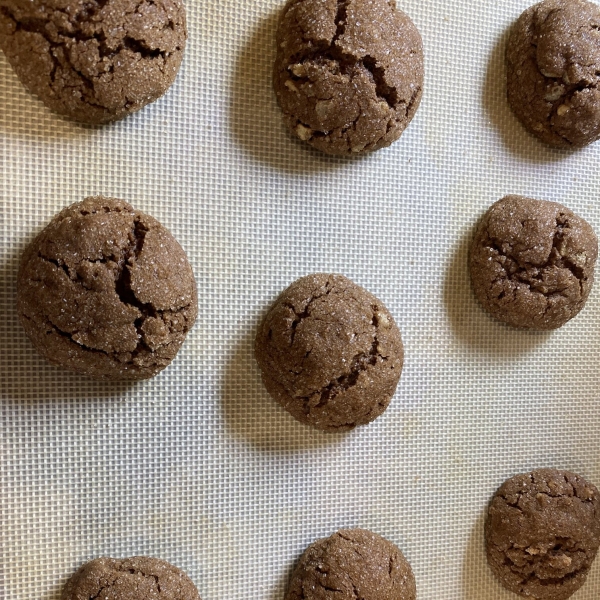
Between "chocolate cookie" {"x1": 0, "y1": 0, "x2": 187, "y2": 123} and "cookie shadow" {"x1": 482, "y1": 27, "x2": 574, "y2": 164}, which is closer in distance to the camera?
"chocolate cookie" {"x1": 0, "y1": 0, "x2": 187, "y2": 123}

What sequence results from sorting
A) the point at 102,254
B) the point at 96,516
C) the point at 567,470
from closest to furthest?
the point at 102,254, the point at 96,516, the point at 567,470

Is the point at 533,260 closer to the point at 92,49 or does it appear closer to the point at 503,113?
the point at 503,113

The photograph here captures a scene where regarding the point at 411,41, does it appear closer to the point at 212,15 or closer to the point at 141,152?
the point at 212,15

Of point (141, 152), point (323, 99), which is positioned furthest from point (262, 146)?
point (141, 152)

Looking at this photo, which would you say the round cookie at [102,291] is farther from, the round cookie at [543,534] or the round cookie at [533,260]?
the round cookie at [543,534]

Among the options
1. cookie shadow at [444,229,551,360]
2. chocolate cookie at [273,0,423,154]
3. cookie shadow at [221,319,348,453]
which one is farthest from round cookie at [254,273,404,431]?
chocolate cookie at [273,0,423,154]

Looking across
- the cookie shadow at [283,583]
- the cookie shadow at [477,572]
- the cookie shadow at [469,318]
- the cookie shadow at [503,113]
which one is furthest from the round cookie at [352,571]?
the cookie shadow at [503,113]

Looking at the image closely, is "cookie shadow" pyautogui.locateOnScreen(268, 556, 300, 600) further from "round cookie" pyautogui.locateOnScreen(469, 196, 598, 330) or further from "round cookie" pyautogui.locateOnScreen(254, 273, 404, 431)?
"round cookie" pyautogui.locateOnScreen(469, 196, 598, 330)

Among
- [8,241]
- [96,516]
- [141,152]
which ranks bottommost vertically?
[96,516]

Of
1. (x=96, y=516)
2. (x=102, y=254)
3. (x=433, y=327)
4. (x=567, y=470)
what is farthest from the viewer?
(x=567, y=470)
